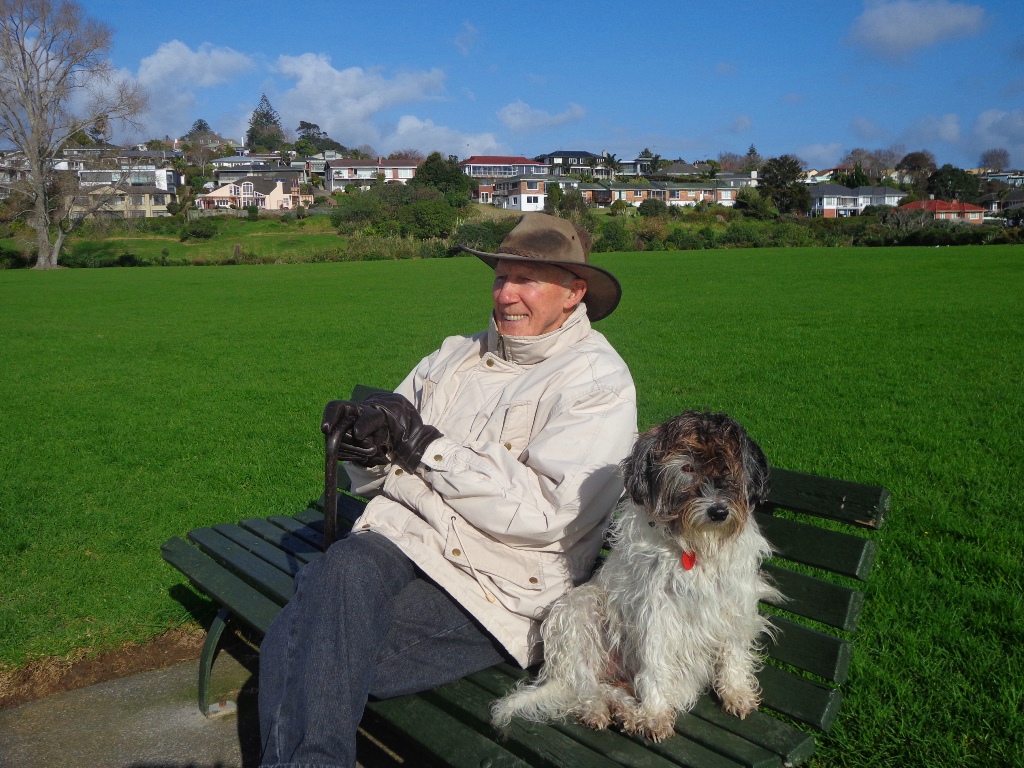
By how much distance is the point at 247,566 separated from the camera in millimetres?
4234

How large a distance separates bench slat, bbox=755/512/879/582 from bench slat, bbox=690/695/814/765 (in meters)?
0.49

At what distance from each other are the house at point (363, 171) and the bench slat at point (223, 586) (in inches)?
5960

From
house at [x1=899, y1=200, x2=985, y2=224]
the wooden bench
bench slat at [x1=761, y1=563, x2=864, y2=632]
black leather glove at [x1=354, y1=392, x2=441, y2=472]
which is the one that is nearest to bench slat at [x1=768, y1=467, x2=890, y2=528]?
the wooden bench

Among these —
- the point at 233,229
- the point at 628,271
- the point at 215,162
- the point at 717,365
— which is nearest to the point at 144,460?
the point at 717,365

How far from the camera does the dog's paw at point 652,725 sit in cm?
266

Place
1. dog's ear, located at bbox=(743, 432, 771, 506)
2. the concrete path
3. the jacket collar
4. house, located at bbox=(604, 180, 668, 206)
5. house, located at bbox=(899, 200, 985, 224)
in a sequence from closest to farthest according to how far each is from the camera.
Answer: dog's ear, located at bbox=(743, 432, 771, 506)
the jacket collar
the concrete path
house, located at bbox=(899, 200, 985, 224)
house, located at bbox=(604, 180, 668, 206)

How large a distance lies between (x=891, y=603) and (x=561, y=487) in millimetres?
2302

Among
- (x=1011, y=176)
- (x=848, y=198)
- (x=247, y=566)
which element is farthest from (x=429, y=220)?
(x=1011, y=176)

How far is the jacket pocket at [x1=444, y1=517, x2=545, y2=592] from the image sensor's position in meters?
3.23

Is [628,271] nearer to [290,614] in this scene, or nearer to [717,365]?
[717,365]

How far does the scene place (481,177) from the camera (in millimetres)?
149125

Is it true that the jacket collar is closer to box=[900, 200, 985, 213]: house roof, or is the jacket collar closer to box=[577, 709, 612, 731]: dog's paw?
box=[577, 709, 612, 731]: dog's paw

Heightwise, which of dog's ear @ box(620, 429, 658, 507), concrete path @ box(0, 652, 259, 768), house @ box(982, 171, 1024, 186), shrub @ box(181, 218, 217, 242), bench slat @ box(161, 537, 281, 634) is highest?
house @ box(982, 171, 1024, 186)

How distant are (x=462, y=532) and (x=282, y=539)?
168 cm
